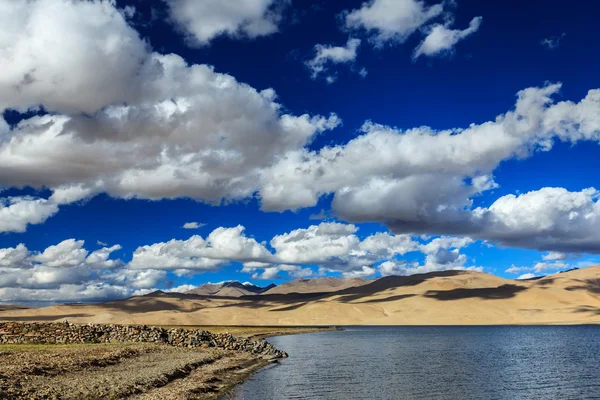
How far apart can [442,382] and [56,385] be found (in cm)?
2476

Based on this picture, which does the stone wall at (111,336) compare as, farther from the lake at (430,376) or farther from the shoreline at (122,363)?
the lake at (430,376)

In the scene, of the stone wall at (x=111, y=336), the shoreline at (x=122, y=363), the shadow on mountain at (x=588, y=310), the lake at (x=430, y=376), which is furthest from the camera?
the shadow on mountain at (x=588, y=310)

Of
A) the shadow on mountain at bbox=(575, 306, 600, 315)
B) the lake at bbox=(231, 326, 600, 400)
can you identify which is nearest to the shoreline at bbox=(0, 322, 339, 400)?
the lake at bbox=(231, 326, 600, 400)

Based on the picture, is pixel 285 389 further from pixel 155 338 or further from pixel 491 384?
pixel 155 338

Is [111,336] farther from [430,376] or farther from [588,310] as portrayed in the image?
[588,310]

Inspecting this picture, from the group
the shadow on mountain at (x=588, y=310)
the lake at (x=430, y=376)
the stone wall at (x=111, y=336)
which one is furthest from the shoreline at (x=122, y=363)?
the shadow on mountain at (x=588, y=310)

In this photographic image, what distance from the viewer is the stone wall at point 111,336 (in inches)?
1996

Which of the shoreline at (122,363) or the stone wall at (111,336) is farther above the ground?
the stone wall at (111,336)

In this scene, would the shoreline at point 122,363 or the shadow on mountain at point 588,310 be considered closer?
the shoreline at point 122,363

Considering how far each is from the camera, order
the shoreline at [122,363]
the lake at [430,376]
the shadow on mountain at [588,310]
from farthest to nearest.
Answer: the shadow on mountain at [588,310]
the lake at [430,376]
the shoreline at [122,363]

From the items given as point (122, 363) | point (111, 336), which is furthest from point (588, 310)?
point (122, 363)

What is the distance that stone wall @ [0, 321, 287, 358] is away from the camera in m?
50.7

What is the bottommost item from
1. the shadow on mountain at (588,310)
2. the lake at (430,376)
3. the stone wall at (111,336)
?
the lake at (430,376)

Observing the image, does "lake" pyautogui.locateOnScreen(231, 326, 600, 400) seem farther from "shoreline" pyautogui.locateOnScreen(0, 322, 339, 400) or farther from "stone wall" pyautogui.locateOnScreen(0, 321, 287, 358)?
"stone wall" pyautogui.locateOnScreen(0, 321, 287, 358)
